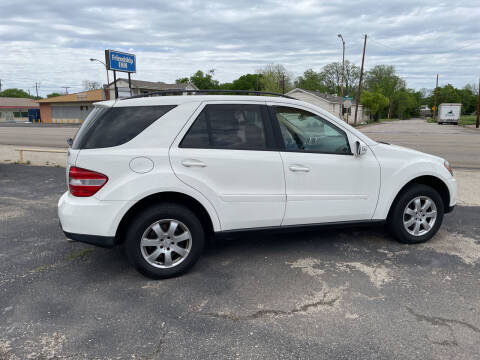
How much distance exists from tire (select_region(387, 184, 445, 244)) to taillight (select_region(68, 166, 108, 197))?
10.7 ft

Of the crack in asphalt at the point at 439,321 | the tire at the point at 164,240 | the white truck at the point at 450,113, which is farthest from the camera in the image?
the white truck at the point at 450,113

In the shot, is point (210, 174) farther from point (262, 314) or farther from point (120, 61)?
point (120, 61)

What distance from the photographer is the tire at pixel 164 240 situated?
134 inches

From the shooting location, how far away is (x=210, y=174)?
3.52 meters

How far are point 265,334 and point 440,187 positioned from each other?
313cm

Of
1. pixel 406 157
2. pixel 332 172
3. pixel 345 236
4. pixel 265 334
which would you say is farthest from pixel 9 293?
pixel 406 157

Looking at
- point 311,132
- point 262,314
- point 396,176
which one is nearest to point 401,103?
point 396,176

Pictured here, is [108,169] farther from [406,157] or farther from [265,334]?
[406,157]

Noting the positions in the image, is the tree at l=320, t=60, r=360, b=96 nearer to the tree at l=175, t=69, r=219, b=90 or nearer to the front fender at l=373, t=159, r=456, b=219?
the tree at l=175, t=69, r=219, b=90

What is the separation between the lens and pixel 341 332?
108 inches

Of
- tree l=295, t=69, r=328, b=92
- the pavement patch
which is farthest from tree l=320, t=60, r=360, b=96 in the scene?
the pavement patch

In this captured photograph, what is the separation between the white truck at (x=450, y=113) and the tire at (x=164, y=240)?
57.6m

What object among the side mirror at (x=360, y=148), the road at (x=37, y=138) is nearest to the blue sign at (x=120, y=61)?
the road at (x=37, y=138)

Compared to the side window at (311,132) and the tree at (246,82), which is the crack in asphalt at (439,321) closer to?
the side window at (311,132)
